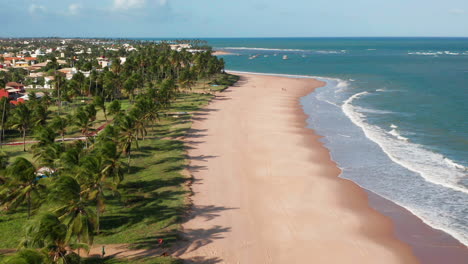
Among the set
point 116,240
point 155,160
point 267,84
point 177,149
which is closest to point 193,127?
point 177,149

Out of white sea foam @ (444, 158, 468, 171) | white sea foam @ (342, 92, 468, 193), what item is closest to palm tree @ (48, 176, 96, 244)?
white sea foam @ (342, 92, 468, 193)

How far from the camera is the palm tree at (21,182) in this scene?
86.3 feet

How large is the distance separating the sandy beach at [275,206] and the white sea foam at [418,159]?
7475mm

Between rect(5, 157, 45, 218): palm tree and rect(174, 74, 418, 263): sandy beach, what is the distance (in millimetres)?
10810

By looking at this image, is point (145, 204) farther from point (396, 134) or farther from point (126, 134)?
point (396, 134)

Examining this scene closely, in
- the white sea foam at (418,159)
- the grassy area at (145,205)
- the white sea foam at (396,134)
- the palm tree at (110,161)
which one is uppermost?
the palm tree at (110,161)

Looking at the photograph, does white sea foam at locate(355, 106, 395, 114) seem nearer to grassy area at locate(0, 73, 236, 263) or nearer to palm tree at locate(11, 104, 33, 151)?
grassy area at locate(0, 73, 236, 263)

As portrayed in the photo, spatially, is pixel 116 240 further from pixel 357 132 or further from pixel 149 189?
pixel 357 132

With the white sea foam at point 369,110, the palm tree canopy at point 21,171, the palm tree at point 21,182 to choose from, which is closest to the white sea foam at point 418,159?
the white sea foam at point 369,110

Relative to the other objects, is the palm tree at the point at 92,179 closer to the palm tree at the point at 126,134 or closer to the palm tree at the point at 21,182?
the palm tree at the point at 21,182

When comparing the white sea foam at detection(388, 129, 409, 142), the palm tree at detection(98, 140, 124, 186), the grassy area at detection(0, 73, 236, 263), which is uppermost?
the palm tree at detection(98, 140, 124, 186)

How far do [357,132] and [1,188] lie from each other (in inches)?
1701

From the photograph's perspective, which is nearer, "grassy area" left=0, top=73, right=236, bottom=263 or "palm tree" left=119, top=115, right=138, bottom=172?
"grassy area" left=0, top=73, right=236, bottom=263

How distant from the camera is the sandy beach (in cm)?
2508
